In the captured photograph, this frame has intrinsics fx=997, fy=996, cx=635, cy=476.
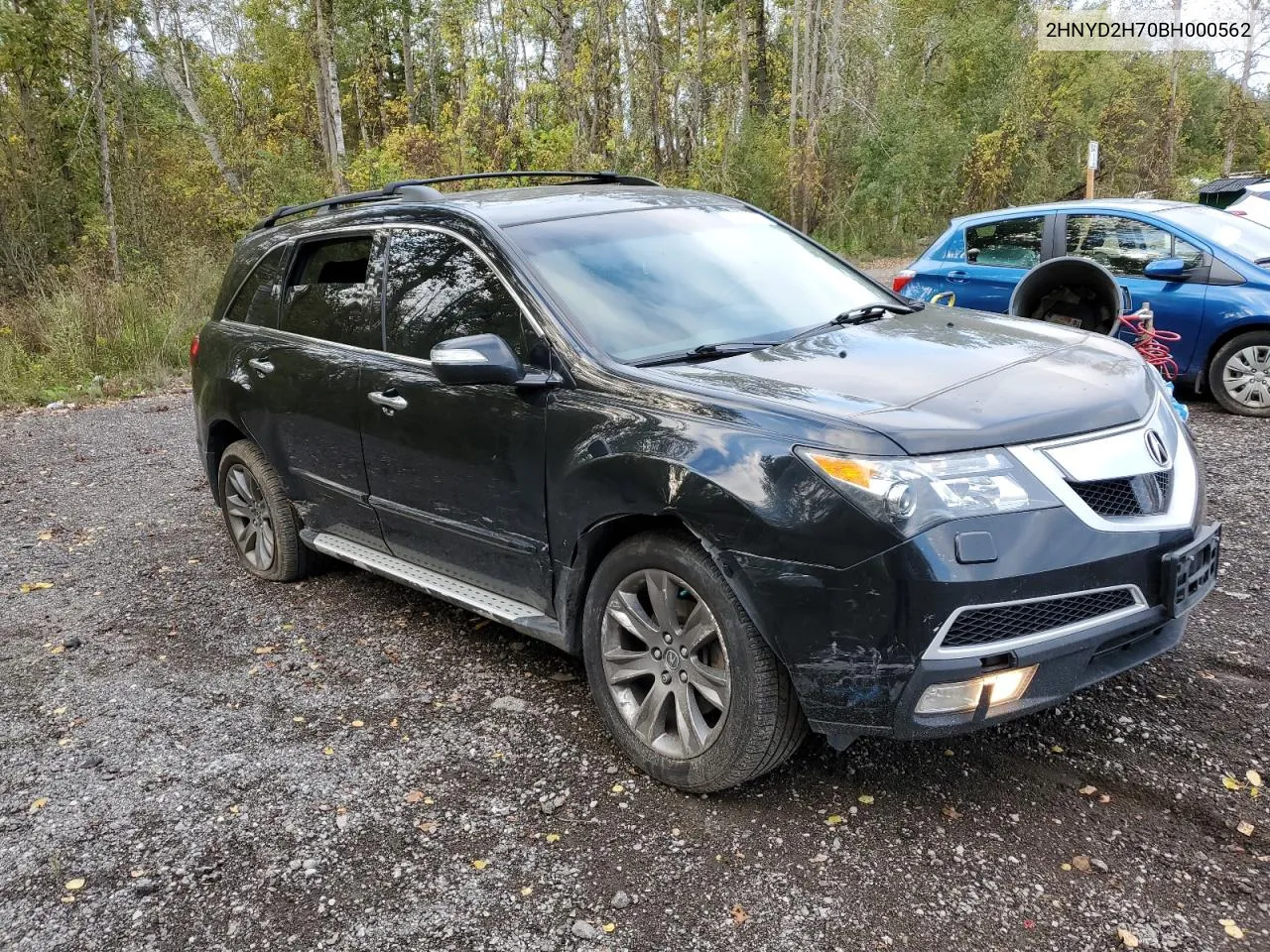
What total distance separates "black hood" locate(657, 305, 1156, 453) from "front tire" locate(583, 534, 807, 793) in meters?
0.56

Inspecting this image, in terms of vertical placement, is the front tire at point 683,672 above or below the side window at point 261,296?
below

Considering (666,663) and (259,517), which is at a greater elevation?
(666,663)

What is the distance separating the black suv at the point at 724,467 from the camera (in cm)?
253

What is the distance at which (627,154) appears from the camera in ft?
78.1

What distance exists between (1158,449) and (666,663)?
1.56 m

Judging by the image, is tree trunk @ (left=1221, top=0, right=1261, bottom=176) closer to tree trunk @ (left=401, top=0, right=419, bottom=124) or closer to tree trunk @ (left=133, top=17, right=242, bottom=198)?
tree trunk @ (left=401, top=0, right=419, bottom=124)

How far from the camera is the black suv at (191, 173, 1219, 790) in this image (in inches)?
99.6

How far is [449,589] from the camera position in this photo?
3.80m

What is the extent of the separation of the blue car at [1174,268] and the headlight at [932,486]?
5.15 meters

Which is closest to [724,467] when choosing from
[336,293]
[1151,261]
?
[336,293]

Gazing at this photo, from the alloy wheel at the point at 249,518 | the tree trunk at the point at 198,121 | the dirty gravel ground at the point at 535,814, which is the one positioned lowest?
the dirty gravel ground at the point at 535,814

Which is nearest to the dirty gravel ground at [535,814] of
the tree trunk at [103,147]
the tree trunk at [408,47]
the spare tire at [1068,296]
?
the spare tire at [1068,296]

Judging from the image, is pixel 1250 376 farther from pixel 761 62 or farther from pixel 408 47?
pixel 408 47

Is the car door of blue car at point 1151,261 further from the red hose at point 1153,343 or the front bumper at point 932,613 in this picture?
the front bumper at point 932,613
